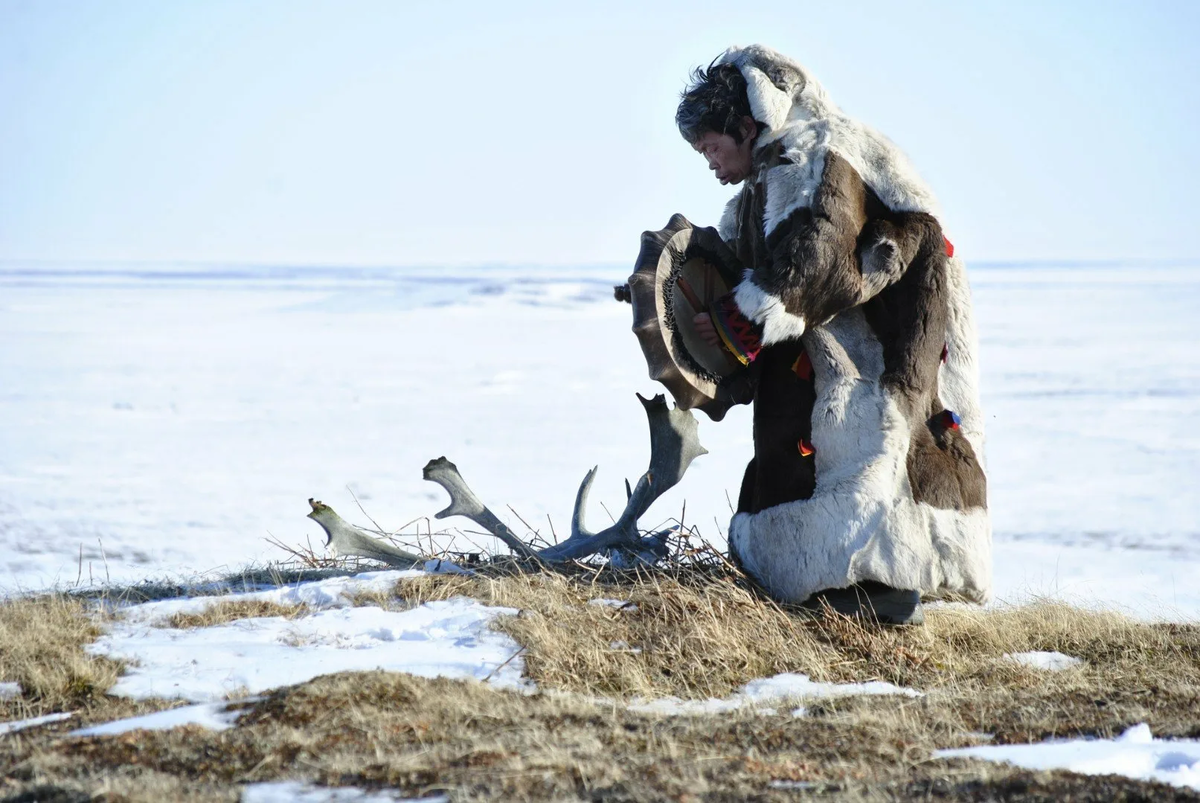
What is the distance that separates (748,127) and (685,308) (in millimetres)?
681

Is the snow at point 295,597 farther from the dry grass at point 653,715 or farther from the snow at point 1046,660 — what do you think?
the snow at point 1046,660

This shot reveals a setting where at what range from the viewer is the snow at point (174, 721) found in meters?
3.23

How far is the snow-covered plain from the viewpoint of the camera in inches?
346

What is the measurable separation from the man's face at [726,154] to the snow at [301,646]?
178cm

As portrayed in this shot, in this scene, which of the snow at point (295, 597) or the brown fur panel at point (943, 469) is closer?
the brown fur panel at point (943, 469)

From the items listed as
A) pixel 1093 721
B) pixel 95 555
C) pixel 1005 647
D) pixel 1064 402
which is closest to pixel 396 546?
pixel 1005 647

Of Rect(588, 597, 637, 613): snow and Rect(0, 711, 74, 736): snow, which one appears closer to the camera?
Rect(0, 711, 74, 736): snow

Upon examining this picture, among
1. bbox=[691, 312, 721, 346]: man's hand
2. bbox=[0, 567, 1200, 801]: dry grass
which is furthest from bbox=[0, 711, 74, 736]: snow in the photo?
bbox=[691, 312, 721, 346]: man's hand

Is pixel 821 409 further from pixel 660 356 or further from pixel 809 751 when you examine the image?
pixel 809 751

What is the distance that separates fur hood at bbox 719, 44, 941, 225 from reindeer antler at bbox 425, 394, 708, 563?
1.22 meters

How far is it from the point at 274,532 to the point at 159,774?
6467mm

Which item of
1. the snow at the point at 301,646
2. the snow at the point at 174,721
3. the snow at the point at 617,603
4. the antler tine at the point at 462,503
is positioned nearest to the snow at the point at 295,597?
the snow at the point at 301,646

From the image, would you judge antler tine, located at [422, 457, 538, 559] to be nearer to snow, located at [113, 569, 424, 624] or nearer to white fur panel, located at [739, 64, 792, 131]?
snow, located at [113, 569, 424, 624]

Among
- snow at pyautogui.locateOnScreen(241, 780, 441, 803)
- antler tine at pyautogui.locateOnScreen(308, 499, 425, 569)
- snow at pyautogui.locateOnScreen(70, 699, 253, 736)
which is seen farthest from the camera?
antler tine at pyautogui.locateOnScreen(308, 499, 425, 569)
